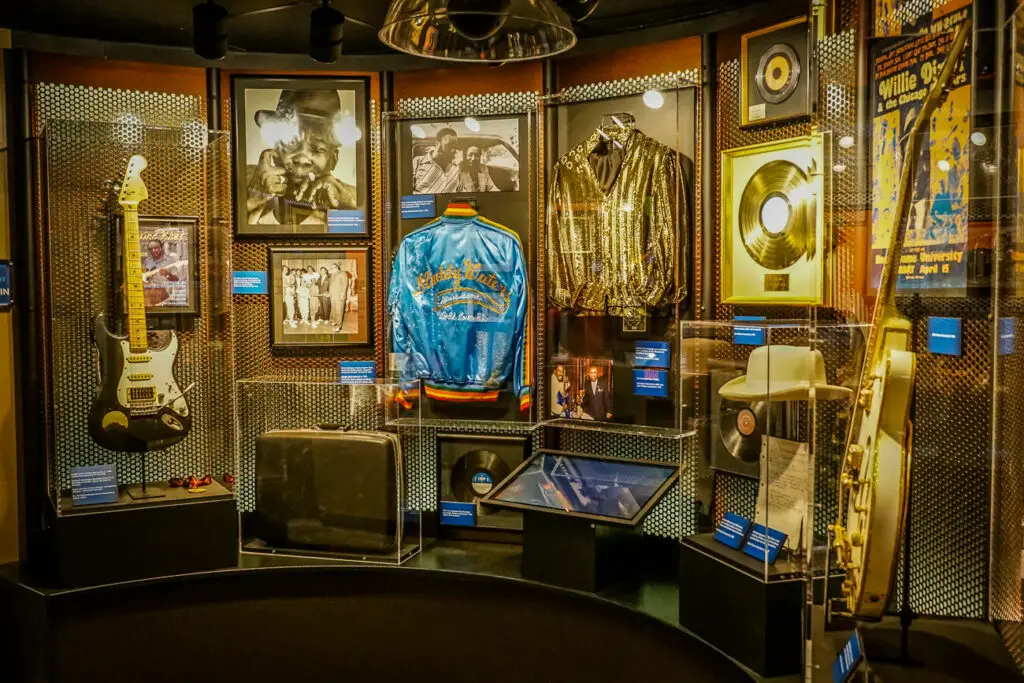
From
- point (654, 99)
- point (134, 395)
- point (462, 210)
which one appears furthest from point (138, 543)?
point (654, 99)

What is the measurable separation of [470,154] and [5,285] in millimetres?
2184

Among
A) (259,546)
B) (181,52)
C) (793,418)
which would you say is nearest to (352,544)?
(259,546)

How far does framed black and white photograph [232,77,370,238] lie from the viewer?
13.7ft

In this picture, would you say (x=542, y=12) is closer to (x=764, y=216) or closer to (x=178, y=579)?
(x=764, y=216)

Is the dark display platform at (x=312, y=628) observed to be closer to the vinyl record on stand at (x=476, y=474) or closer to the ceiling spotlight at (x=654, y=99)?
the vinyl record on stand at (x=476, y=474)

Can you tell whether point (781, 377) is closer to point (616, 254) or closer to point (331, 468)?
point (616, 254)

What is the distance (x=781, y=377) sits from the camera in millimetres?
2488

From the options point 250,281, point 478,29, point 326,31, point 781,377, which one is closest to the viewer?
point 478,29

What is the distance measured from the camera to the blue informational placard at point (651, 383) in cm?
372

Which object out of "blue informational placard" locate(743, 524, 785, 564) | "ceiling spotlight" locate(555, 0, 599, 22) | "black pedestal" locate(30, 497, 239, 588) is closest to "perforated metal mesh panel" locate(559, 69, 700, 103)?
"ceiling spotlight" locate(555, 0, 599, 22)

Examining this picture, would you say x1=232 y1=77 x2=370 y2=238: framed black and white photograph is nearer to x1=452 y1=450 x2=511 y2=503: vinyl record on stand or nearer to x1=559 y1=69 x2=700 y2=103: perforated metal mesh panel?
x1=559 y1=69 x2=700 y2=103: perforated metal mesh panel

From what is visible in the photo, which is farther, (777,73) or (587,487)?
(587,487)

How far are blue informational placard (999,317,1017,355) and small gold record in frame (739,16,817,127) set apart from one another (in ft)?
5.61

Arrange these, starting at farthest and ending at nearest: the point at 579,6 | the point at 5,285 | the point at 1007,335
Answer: the point at 5,285 → the point at 579,6 → the point at 1007,335
